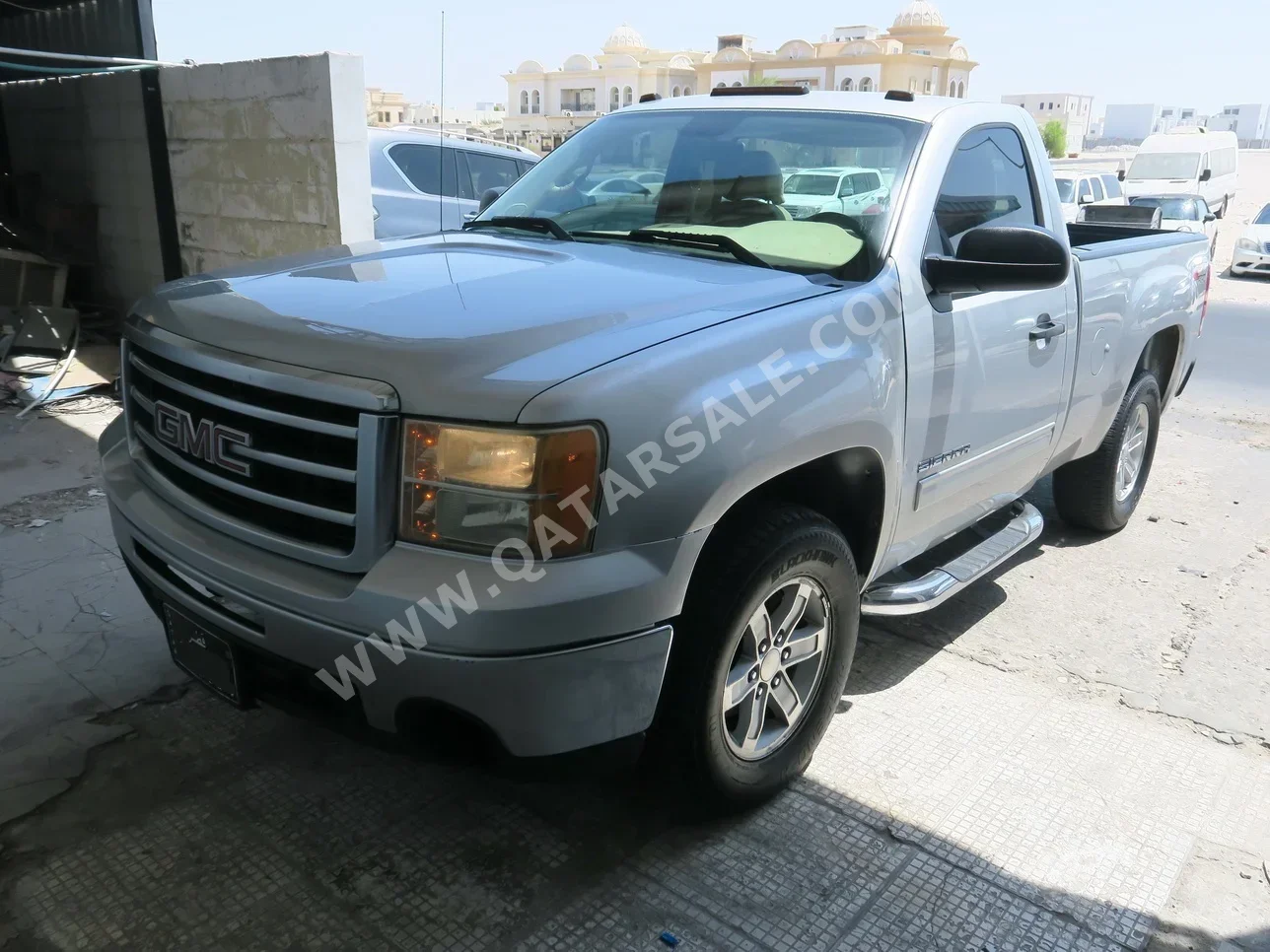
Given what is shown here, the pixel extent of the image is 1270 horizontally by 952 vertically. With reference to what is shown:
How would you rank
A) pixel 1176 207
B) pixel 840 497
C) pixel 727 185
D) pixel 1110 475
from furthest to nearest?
pixel 1176 207 → pixel 1110 475 → pixel 727 185 → pixel 840 497

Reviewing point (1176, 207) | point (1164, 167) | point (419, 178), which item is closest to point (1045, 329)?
point (419, 178)

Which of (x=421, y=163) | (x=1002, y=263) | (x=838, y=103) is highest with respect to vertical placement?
(x=838, y=103)

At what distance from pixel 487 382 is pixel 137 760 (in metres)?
1.81

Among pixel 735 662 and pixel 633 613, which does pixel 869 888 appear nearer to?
pixel 735 662

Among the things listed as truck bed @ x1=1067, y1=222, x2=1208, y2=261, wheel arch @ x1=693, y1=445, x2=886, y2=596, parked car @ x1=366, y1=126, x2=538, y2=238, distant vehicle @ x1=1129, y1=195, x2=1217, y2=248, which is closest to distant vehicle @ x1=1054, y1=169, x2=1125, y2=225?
distant vehicle @ x1=1129, y1=195, x2=1217, y2=248

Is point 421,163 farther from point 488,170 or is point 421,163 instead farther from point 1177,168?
point 1177,168

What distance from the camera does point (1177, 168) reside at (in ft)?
86.3

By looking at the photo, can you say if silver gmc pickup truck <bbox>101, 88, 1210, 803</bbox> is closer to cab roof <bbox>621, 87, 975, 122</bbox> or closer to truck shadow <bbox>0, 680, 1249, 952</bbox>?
cab roof <bbox>621, 87, 975, 122</bbox>

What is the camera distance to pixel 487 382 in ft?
6.68

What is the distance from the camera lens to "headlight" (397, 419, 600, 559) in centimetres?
202

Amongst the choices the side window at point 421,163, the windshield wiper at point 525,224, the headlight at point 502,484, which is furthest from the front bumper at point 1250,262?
the headlight at point 502,484

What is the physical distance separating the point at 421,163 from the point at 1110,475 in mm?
5701

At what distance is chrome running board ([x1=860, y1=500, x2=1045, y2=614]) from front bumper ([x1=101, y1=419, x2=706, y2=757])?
112cm

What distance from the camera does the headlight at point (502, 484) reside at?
2023 mm
